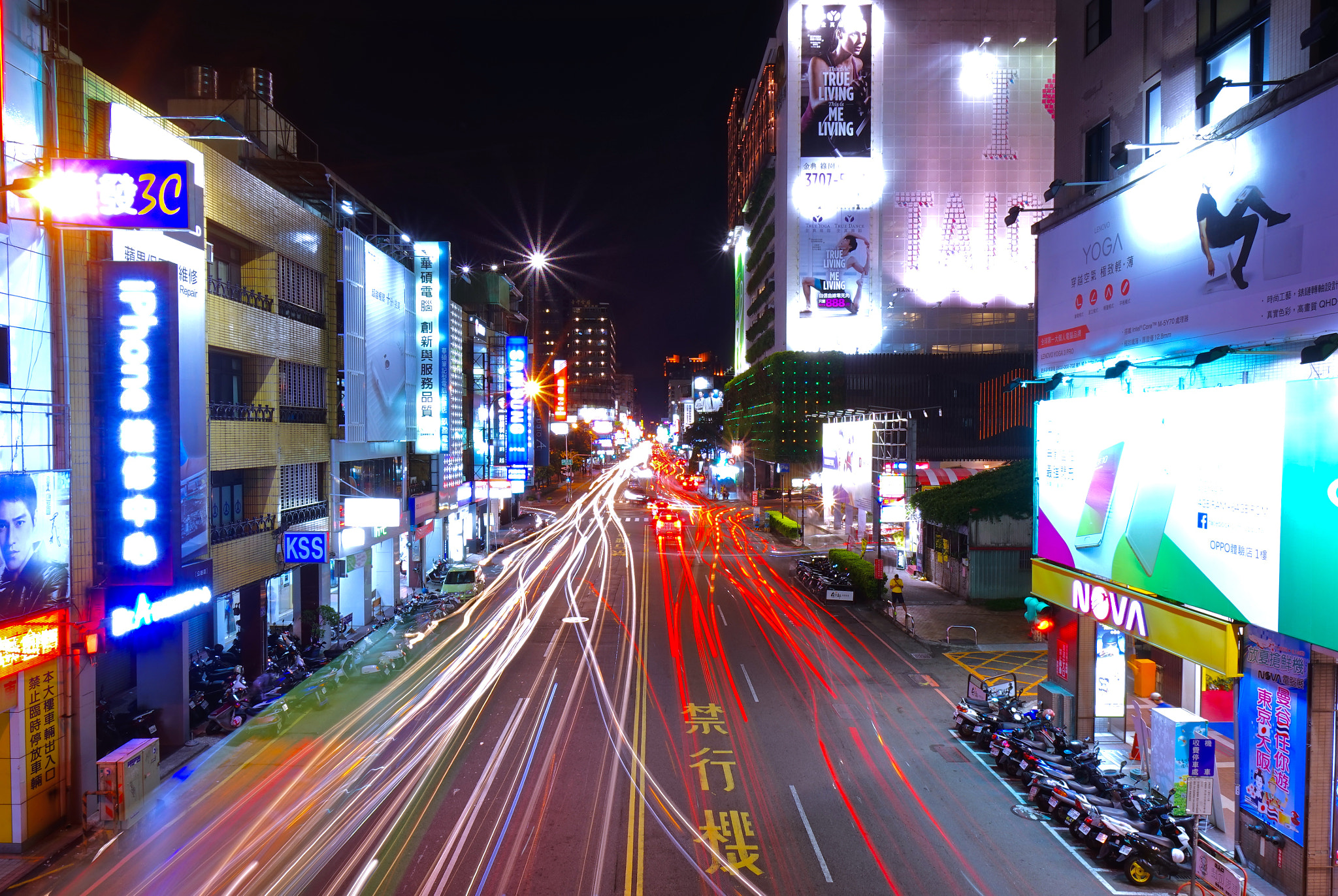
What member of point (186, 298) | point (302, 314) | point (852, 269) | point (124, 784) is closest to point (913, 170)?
point (852, 269)

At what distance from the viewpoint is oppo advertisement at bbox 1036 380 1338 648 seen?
9961 millimetres

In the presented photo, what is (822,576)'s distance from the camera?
34375mm

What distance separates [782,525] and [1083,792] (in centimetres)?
4120

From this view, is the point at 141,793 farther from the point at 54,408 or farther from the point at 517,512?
the point at 517,512

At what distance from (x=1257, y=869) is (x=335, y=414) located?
2727cm

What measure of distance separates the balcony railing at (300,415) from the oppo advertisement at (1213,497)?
2236 centimetres

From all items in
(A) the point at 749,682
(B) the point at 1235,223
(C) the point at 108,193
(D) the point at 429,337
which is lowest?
(A) the point at 749,682

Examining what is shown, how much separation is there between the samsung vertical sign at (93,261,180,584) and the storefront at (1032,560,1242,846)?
19.1m

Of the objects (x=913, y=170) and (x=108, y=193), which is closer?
(x=108, y=193)

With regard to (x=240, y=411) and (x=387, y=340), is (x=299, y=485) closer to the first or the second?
(x=240, y=411)

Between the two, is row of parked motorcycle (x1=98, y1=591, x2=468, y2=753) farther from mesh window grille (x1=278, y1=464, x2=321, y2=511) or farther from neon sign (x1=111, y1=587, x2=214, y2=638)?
mesh window grille (x1=278, y1=464, x2=321, y2=511)

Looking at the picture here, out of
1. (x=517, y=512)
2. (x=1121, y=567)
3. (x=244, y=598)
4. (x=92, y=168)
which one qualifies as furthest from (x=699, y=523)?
(x=92, y=168)

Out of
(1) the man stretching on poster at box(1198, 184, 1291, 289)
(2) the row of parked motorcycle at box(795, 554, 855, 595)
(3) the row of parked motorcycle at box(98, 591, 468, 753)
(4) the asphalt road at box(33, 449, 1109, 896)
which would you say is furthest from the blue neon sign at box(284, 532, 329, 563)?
(1) the man stretching on poster at box(1198, 184, 1291, 289)

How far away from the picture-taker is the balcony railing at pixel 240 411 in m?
18.7
